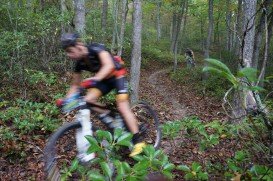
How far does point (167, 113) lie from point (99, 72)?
6.60 meters

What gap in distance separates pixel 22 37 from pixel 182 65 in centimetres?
1932

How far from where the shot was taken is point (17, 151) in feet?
18.2

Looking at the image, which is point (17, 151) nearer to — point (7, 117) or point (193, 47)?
point (7, 117)

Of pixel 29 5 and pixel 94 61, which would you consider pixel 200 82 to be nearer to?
pixel 29 5

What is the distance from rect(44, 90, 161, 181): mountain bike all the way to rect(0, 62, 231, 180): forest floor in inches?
17.4

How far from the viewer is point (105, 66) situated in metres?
4.46

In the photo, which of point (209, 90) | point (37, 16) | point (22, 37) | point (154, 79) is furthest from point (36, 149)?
point (154, 79)

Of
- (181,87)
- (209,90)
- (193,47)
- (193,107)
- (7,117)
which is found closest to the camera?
(7,117)

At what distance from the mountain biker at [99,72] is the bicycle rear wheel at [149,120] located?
1.25 meters

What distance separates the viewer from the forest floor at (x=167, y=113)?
5.17 meters

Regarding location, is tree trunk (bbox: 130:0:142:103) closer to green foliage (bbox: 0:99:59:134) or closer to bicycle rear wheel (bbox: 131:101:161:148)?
green foliage (bbox: 0:99:59:134)

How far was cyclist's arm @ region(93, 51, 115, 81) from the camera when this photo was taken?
437 cm

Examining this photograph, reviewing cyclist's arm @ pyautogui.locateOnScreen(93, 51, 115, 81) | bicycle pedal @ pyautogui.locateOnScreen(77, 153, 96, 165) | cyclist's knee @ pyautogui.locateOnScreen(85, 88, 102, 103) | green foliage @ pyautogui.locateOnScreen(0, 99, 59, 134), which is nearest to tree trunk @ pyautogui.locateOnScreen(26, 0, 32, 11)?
green foliage @ pyautogui.locateOnScreen(0, 99, 59, 134)

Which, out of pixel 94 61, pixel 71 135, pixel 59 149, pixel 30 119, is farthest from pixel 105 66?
pixel 30 119
